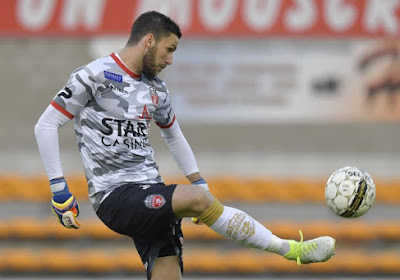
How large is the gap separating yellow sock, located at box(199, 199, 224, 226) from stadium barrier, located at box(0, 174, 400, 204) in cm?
596

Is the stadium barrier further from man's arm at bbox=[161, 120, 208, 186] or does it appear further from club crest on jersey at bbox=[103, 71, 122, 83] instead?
club crest on jersey at bbox=[103, 71, 122, 83]

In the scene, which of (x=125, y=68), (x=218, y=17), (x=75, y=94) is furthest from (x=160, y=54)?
(x=218, y=17)

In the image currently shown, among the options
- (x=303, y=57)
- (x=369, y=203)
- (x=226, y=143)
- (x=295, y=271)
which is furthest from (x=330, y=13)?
(x=369, y=203)

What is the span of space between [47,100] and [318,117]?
12.2ft

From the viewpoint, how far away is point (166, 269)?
16.4ft

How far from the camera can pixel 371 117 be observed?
1092cm

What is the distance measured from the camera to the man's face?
487 centimetres

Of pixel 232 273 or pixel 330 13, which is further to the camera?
pixel 330 13

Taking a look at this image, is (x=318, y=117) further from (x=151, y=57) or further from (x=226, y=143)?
(x=151, y=57)

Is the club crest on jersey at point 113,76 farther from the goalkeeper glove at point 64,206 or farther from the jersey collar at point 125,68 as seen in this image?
the goalkeeper glove at point 64,206

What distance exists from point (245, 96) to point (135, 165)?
6.20 metres

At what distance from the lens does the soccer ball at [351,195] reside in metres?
5.01

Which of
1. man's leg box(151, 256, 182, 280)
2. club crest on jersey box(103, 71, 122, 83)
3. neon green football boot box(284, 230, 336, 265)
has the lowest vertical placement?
man's leg box(151, 256, 182, 280)

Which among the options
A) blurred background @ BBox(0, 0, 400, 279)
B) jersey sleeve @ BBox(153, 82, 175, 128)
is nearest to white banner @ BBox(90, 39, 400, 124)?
blurred background @ BBox(0, 0, 400, 279)
